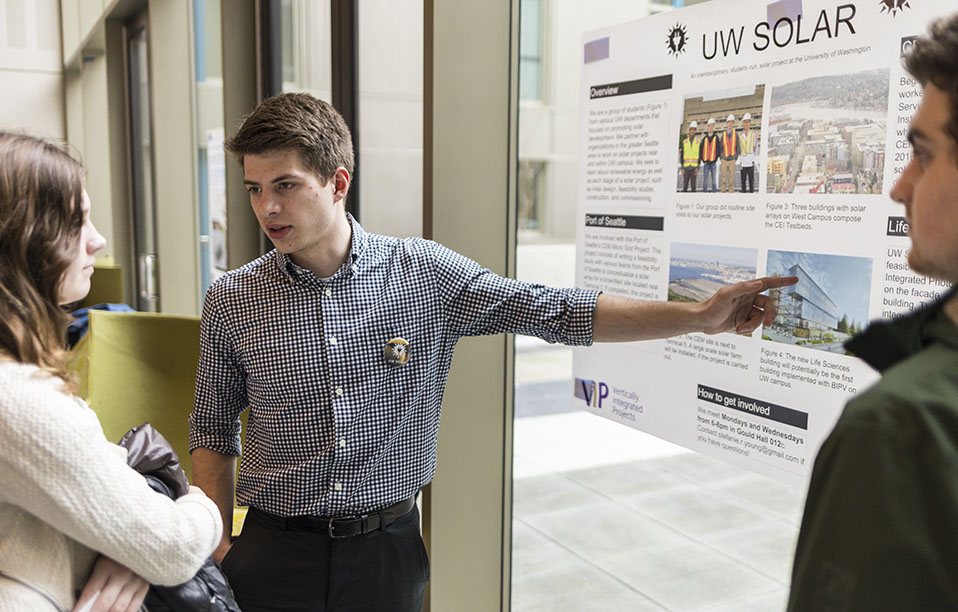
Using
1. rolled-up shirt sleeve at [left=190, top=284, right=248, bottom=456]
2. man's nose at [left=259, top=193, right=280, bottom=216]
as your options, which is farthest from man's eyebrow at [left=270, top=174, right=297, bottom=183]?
rolled-up shirt sleeve at [left=190, top=284, right=248, bottom=456]

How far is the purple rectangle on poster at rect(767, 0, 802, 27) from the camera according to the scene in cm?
149

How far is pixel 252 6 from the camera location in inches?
136

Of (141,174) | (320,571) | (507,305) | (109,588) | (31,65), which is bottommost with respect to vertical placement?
(320,571)

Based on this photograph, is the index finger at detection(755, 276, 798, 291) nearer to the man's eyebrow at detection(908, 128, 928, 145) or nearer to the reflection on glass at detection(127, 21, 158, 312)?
the man's eyebrow at detection(908, 128, 928, 145)

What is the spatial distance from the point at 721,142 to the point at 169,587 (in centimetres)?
128

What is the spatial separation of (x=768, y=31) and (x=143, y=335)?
2.37 m

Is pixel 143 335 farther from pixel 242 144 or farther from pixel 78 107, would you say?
pixel 78 107

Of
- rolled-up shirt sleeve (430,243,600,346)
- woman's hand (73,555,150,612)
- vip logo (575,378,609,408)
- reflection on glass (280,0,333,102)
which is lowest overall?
woman's hand (73,555,150,612)

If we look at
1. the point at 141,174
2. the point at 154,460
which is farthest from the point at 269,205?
the point at 141,174

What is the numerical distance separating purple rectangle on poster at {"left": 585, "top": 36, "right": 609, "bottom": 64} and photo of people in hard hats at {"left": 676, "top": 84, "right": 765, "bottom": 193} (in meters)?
0.32

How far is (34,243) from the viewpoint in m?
1.24

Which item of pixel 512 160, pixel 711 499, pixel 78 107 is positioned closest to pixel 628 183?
pixel 512 160

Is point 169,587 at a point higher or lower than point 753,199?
lower

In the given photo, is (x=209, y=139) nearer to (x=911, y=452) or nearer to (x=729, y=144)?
(x=729, y=144)
